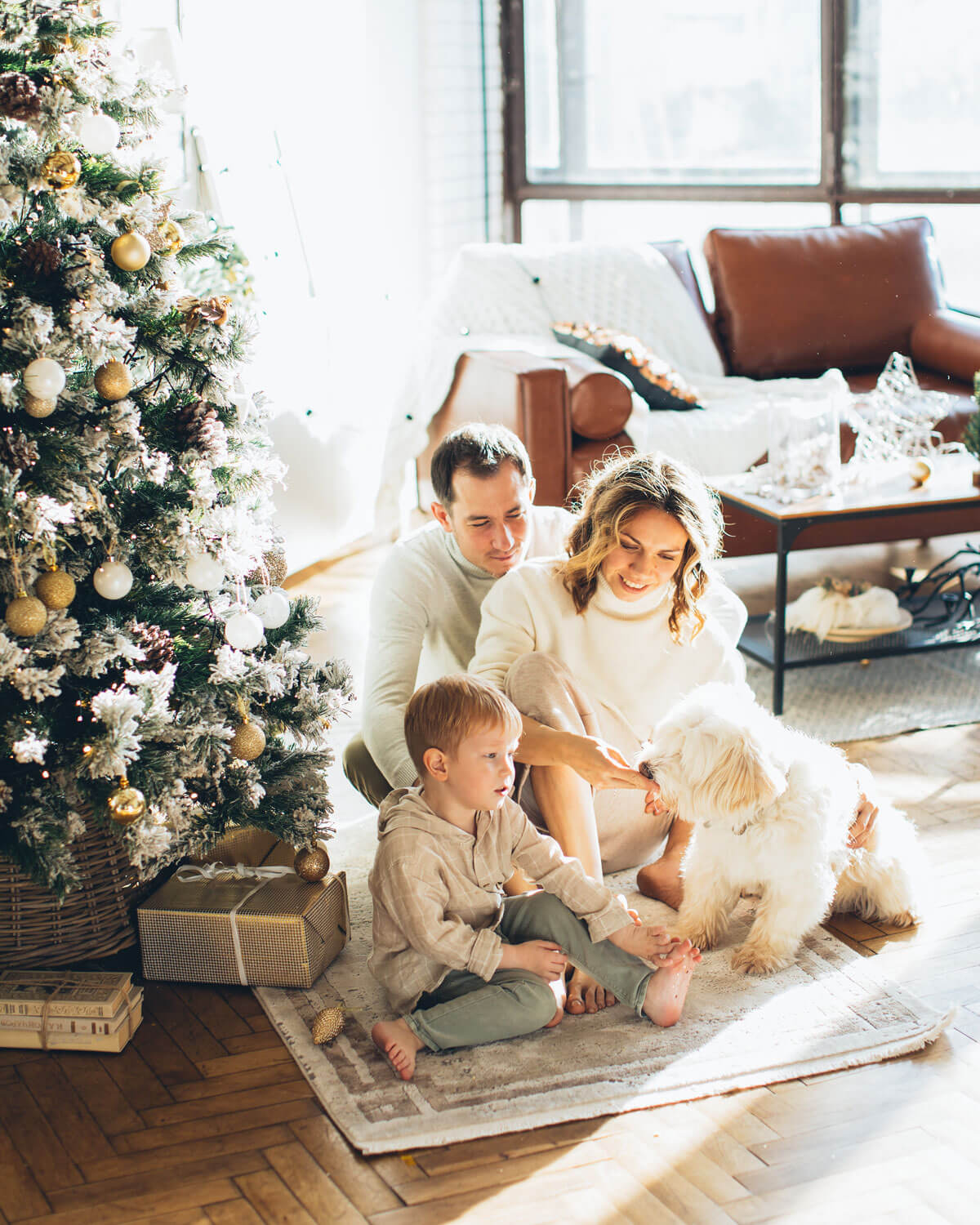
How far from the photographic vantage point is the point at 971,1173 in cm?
156

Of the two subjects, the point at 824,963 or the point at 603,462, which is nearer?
the point at 824,963

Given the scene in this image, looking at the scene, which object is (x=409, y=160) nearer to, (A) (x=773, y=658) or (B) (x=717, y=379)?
(B) (x=717, y=379)

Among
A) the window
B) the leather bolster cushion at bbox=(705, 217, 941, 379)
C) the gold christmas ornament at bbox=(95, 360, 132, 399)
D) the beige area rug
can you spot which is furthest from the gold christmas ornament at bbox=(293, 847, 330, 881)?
the window

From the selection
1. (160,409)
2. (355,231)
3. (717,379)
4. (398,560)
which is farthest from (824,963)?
(355,231)

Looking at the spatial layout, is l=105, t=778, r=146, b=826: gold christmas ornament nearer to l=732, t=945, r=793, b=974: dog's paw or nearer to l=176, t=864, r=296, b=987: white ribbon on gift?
l=176, t=864, r=296, b=987: white ribbon on gift

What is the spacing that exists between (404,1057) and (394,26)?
4214 millimetres

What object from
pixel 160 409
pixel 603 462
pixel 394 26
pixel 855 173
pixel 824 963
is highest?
pixel 394 26

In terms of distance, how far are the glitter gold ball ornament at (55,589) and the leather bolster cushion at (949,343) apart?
3451 millimetres

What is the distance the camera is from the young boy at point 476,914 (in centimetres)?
180

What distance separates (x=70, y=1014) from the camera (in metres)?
1.86

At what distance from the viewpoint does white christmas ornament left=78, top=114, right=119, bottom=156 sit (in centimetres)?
168

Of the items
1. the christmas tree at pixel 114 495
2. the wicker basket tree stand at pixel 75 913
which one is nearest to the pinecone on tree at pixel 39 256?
the christmas tree at pixel 114 495

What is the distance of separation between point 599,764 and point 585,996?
35 cm

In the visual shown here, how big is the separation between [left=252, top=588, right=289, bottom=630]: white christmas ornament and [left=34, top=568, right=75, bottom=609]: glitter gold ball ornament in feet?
1.07
